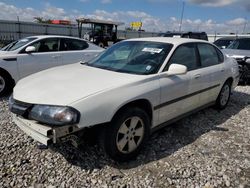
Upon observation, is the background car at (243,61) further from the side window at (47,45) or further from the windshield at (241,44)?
the side window at (47,45)

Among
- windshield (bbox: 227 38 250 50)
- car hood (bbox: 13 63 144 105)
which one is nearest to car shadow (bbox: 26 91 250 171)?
car hood (bbox: 13 63 144 105)

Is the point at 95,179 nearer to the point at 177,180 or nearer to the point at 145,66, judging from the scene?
the point at 177,180

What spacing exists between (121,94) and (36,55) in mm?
4146

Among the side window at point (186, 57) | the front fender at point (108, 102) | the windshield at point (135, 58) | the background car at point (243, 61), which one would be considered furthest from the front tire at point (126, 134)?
the background car at point (243, 61)

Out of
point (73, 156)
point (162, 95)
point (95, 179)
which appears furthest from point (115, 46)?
point (95, 179)

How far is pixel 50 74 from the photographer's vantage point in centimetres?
347

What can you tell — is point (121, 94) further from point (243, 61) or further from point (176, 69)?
point (243, 61)

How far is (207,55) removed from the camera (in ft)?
14.9

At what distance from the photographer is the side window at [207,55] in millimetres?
4328

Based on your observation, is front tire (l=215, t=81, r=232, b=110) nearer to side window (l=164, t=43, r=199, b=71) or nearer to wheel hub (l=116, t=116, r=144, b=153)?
side window (l=164, t=43, r=199, b=71)

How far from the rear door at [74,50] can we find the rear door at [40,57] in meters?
0.18

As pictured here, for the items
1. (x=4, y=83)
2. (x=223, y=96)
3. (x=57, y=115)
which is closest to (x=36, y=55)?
(x=4, y=83)

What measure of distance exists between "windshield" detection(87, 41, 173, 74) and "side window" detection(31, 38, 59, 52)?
2847mm

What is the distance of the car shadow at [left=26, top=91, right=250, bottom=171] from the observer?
3.03 m
